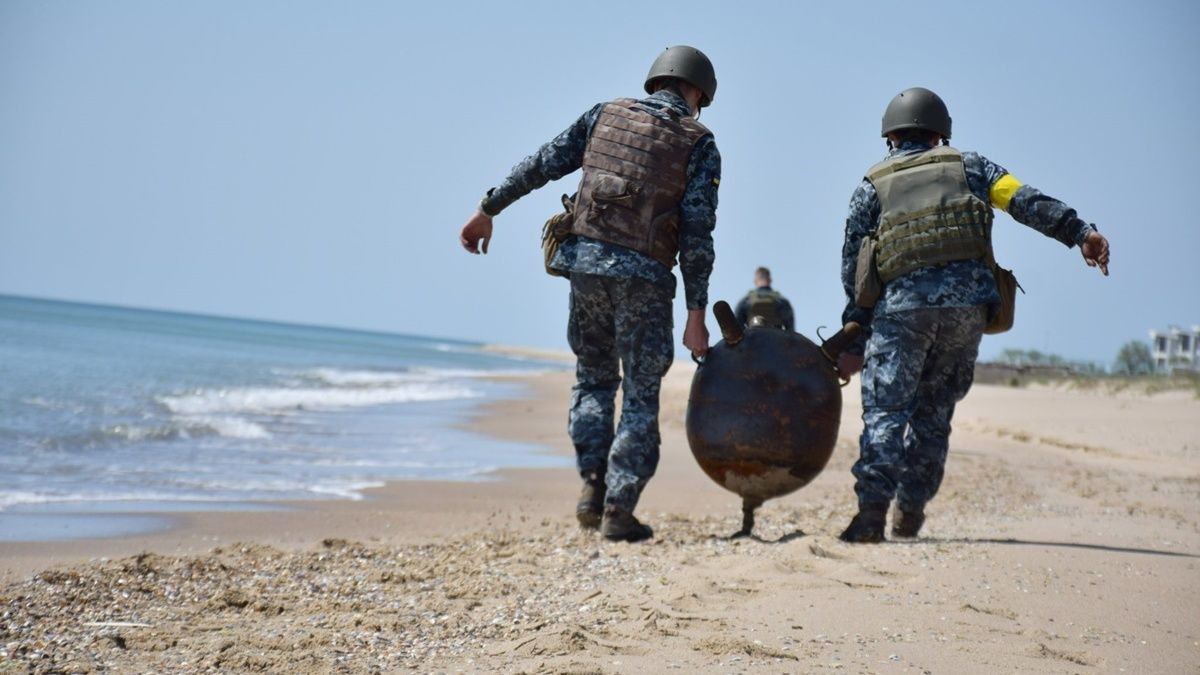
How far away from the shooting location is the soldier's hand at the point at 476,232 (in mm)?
A: 6055

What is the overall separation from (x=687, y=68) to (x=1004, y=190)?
168 centimetres

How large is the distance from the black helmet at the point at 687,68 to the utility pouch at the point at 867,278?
114cm

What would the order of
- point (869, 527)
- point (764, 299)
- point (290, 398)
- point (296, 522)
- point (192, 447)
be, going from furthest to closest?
point (290, 398)
point (764, 299)
point (192, 447)
point (296, 522)
point (869, 527)

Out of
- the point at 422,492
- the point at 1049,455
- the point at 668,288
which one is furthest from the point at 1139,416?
the point at 668,288

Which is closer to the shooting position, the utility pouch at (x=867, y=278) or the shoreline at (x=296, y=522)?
the shoreline at (x=296, y=522)

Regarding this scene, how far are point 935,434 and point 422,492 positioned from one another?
4.09 meters

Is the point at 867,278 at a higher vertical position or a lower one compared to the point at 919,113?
lower

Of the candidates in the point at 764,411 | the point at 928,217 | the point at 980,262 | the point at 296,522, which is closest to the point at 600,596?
the point at 764,411

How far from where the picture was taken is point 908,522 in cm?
593

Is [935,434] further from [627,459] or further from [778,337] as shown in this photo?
[627,459]

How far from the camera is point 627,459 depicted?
5723 mm

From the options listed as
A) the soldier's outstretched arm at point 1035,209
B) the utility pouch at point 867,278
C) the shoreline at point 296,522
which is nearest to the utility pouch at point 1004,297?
the soldier's outstretched arm at point 1035,209

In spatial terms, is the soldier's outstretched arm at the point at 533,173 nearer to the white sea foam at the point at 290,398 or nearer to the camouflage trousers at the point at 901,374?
the camouflage trousers at the point at 901,374

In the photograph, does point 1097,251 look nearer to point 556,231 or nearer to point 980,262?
point 980,262
